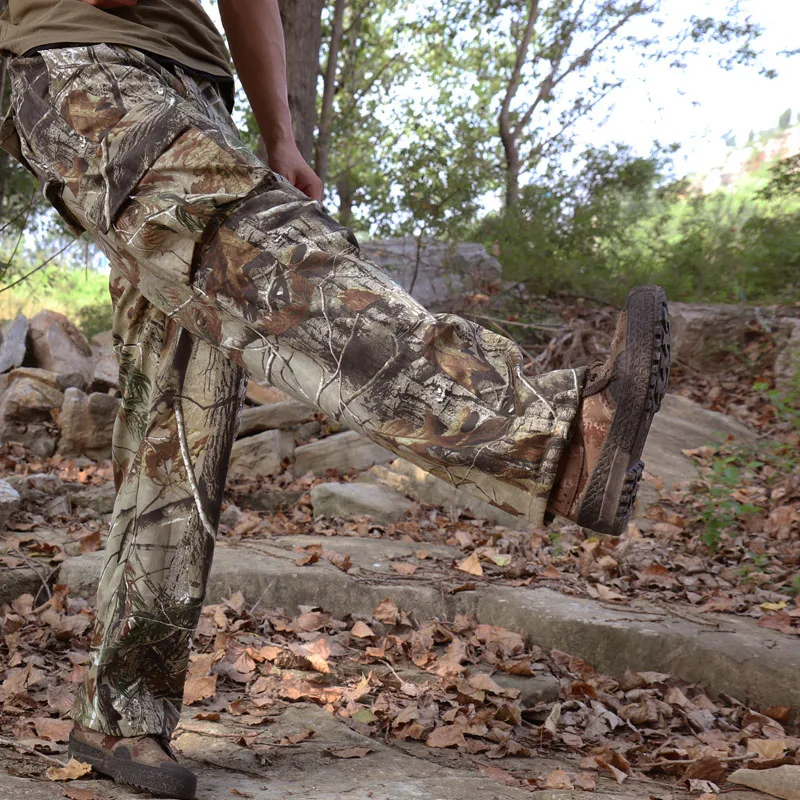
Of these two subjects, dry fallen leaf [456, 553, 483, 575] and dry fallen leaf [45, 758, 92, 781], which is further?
dry fallen leaf [456, 553, 483, 575]

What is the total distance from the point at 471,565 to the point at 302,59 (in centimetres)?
453

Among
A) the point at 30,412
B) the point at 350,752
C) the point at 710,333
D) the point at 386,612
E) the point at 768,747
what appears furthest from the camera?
the point at 710,333

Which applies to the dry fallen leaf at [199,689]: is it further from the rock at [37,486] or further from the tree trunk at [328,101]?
the tree trunk at [328,101]

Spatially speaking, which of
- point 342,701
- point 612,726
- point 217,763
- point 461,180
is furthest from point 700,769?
point 461,180

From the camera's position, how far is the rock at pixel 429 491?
4.96m

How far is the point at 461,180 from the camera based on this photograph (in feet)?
27.6

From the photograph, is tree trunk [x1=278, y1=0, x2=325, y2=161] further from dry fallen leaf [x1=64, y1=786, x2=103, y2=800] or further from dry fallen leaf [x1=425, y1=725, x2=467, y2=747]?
dry fallen leaf [x1=64, y1=786, x2=103, y2=800]

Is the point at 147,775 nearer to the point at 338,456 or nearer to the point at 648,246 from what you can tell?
the point at 338,456

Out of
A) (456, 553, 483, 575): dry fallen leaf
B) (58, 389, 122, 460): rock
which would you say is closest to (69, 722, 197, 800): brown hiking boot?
(456, 553, 483, 575): dry fallen leaf

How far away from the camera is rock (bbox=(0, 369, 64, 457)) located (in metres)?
5.94

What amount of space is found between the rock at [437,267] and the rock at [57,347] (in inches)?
127

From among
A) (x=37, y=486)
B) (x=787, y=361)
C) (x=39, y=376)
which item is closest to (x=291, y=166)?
(x=37, y=486)

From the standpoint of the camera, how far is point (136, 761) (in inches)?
66.9

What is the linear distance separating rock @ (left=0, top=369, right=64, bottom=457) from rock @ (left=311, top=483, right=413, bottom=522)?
7.62 ft
